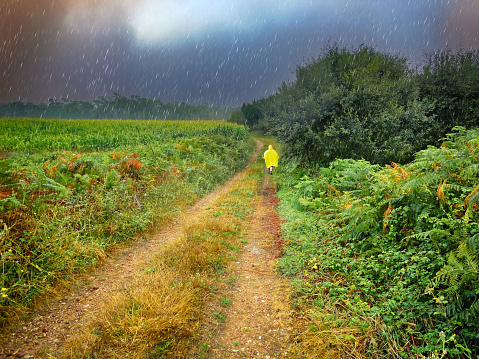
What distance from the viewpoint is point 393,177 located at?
17.8 feet

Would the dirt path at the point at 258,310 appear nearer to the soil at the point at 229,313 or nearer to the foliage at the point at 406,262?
the soil at the point at 229,313

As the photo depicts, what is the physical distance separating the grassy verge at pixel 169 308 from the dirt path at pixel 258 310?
23cm

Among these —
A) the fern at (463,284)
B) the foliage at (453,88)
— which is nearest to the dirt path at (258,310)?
the fern at (463,284)

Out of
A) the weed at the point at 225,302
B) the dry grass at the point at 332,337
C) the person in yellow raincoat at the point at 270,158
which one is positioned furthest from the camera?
the person in yellow raincoat at the point at 270,158

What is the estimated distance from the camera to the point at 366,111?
39.8ft

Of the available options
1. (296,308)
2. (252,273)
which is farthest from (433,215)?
(252,273)

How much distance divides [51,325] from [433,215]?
→ 19.6ft

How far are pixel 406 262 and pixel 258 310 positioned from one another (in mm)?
2348

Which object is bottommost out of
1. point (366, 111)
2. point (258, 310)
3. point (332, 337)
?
point (258, 310)

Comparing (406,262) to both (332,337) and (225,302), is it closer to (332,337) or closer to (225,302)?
(332,337)

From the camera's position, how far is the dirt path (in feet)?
11.1

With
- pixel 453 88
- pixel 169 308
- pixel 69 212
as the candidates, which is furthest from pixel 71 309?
pixel 453 88

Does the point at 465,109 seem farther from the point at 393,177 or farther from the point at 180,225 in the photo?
the point at 180,225

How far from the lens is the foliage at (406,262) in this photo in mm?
2918
